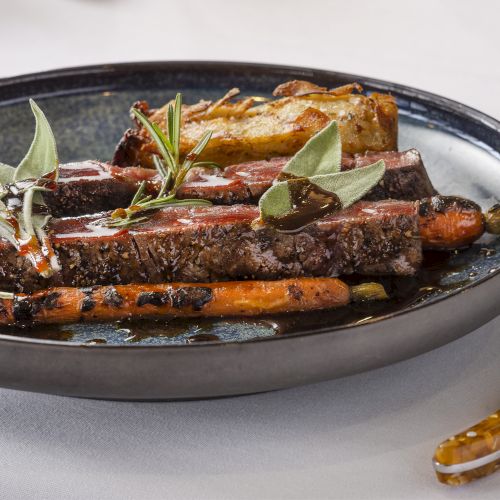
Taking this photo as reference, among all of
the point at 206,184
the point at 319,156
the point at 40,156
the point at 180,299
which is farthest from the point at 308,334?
the point at 40,156

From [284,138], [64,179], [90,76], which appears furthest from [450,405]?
[90,76]

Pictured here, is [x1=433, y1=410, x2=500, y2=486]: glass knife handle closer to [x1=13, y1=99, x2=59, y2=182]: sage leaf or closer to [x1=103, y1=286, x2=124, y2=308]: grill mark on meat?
[x1=103, y1=286, x2=124, y2=308]: grill mark on meat

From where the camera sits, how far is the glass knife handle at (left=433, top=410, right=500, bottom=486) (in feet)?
7.68

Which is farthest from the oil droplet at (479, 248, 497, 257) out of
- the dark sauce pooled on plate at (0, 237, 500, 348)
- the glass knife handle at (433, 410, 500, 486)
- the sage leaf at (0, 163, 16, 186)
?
the sage leaf at (0, 163, 16, 186)

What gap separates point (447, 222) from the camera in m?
3.24

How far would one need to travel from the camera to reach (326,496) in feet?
7.76

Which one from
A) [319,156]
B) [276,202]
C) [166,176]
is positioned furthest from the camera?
[166,176]

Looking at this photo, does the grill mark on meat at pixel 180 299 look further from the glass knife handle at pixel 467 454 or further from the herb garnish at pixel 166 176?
the glass knife handle at pixel 467 454

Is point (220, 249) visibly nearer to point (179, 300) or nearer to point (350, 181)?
point (179, 300)

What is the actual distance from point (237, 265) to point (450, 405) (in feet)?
2.86

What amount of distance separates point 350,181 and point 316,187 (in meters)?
0.12

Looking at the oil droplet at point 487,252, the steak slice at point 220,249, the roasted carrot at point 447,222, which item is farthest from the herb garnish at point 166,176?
the oil droplet at point 487,252

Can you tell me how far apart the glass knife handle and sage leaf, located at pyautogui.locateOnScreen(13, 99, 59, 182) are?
174 centimetres

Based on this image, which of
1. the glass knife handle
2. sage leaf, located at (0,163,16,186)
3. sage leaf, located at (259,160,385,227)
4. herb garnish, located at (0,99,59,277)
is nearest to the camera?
the glass knife handle
